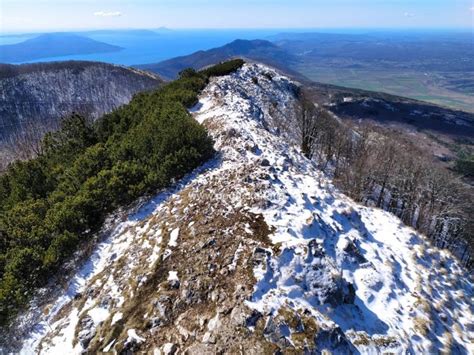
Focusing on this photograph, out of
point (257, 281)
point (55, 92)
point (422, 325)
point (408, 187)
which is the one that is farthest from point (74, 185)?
point (55, 92)

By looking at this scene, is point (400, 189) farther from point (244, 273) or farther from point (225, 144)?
point (244, 273)

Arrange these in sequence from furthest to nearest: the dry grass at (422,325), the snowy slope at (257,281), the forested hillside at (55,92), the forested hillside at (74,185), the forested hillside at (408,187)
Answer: the forested hillside at (55,92) → the forested hillside at (408,187) → the forested hillside at (74,185) → the dry grass at (422,325) → the snowy slope at (257,281)

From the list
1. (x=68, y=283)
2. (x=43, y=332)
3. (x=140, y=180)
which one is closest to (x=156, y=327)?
(x=43, y=332)

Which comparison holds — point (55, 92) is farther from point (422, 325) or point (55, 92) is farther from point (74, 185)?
point (422, 325)

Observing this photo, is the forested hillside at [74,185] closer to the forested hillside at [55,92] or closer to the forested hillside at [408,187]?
the forested hillside at [408,187]

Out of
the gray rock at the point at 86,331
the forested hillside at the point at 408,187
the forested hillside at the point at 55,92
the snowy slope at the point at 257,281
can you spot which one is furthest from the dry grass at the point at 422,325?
the forested hillside at the point at 55,92

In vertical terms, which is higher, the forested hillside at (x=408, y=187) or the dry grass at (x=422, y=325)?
the dry grass at (x=422, y=325)

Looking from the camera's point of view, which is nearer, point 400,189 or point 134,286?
point 134,286
